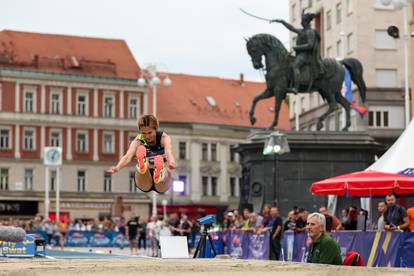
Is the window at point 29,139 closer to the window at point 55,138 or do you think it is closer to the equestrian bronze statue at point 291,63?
the window at point 55,138

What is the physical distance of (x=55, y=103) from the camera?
9181 cm

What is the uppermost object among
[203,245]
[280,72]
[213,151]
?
[213,151]

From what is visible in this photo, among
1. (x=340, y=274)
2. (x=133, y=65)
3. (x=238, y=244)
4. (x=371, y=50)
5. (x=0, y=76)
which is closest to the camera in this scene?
(x=340, y=274)

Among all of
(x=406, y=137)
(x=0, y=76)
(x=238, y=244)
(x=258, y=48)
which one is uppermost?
(x=0, y=76)

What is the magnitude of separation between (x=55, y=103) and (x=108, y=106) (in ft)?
15.4

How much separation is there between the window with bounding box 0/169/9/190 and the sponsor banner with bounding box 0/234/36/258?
59.2 m

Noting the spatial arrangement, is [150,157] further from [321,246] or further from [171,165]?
[321,246]

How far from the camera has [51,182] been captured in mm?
91250

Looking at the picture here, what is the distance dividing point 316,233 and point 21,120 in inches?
3089

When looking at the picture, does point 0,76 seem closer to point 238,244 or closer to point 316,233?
point 238,244

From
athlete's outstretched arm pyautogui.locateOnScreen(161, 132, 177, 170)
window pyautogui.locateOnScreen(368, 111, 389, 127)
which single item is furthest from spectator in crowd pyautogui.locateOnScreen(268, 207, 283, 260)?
window pyautogui.locateOnScreen(368, 111, 389, 127)

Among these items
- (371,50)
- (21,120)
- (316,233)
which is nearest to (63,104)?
(21,120)

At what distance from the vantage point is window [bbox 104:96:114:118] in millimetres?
93688

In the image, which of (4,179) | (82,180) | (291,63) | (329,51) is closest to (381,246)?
(291,63)
